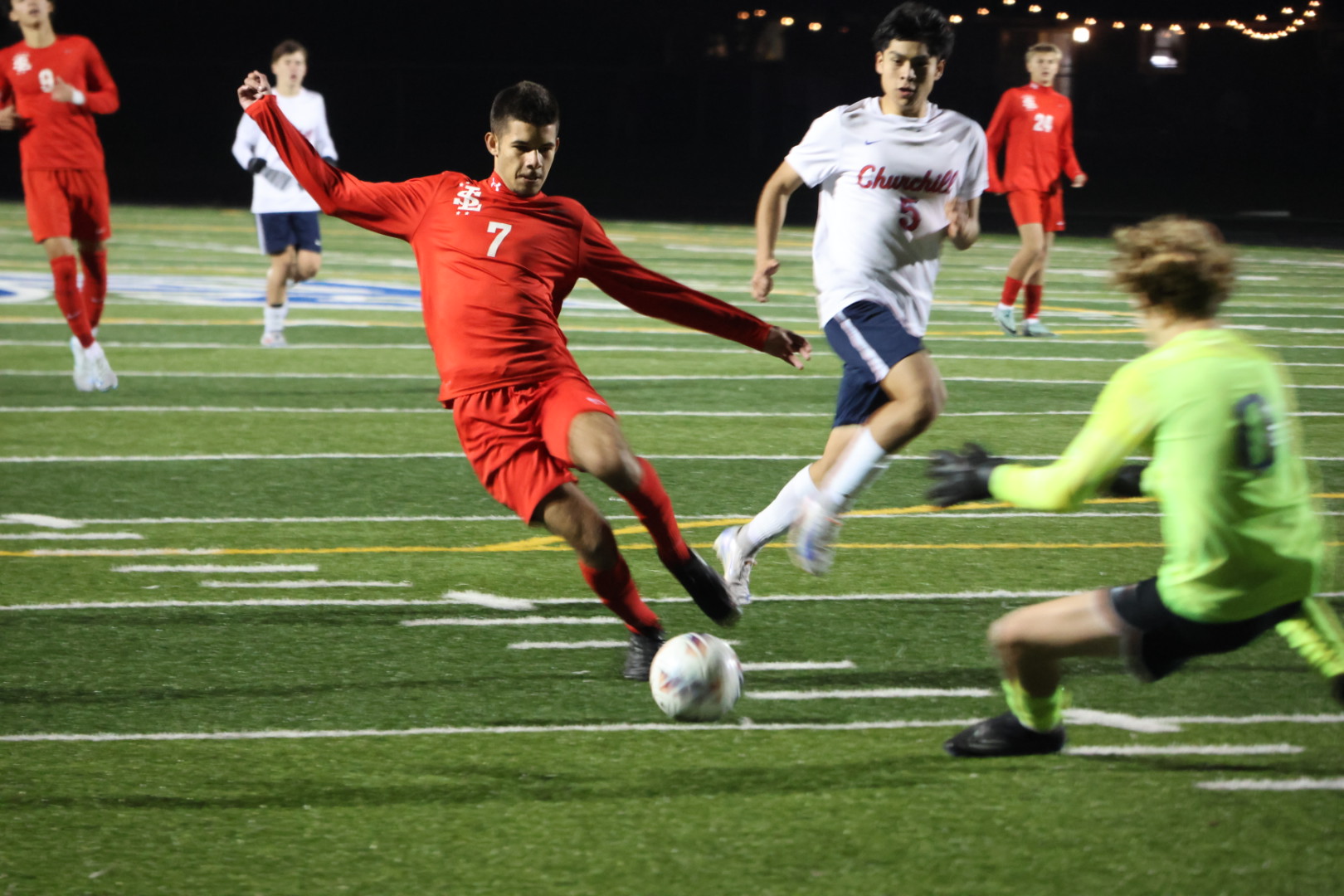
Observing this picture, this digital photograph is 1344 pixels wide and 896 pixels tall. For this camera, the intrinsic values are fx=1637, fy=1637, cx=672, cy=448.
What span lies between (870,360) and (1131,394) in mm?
2689

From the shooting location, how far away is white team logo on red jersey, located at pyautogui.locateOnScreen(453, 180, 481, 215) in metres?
5.32

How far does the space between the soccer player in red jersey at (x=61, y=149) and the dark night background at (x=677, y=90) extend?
21161 mm

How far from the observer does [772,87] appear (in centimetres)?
3781

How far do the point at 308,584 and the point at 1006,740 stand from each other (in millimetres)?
3126

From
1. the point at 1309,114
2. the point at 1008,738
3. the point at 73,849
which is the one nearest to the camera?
the point at 73,849

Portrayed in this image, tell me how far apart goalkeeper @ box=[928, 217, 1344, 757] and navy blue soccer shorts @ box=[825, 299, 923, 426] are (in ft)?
7.44

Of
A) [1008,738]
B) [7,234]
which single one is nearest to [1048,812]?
[1008,738]

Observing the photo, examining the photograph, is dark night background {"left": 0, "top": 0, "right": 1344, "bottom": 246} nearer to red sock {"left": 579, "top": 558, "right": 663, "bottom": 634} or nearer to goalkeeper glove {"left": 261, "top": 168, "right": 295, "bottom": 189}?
goalkeeper glove {"left": 261, "top": 168, "right": 295, "bottom": 189}

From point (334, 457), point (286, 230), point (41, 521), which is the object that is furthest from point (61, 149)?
point (41, 521)

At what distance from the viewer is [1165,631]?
12.4ft

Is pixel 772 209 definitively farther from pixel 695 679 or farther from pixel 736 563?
pixel 695 679

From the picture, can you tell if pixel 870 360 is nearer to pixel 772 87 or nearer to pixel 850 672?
pixel 850 672

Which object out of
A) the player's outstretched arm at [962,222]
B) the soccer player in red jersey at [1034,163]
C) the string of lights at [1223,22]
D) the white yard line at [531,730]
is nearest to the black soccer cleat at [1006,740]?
the white yard line at [531,730]

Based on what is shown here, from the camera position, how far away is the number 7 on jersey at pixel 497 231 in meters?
5.25
